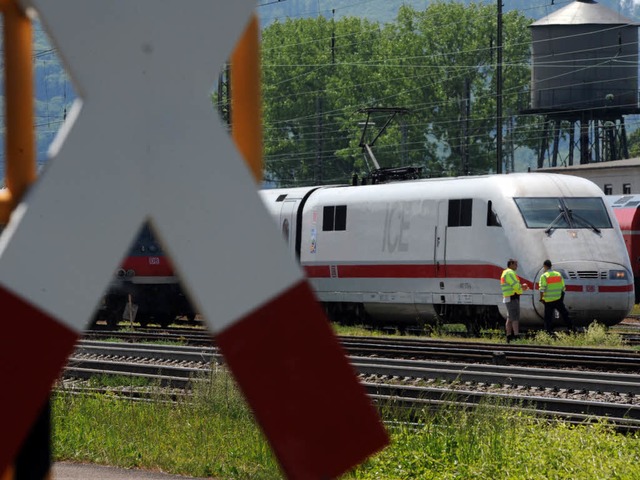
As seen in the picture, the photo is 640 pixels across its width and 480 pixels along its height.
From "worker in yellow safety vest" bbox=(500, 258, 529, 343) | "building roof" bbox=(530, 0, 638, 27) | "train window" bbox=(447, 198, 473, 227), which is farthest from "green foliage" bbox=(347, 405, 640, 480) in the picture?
"building roof" bbox=(530, 0, 638, 27)

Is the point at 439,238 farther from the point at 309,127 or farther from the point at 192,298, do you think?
the point at 309,127

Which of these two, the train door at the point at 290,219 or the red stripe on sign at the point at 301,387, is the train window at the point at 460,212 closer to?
the train door at the point at 290,219

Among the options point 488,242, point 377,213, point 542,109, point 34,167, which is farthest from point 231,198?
point 542,109

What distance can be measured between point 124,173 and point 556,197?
2254 cm

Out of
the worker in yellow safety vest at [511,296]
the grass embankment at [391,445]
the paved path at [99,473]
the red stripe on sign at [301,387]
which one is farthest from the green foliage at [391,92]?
the red stripe on sign at [301,387]

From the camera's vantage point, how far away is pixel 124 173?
1.83 m

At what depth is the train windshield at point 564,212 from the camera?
23250 mm

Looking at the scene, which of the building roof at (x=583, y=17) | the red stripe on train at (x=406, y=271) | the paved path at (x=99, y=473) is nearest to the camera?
the paved path at (x=99, y=473)

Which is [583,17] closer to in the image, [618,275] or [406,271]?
[406,271]

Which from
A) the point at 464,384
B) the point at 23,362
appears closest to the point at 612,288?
the point at 464,384

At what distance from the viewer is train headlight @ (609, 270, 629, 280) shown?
23.1 metres

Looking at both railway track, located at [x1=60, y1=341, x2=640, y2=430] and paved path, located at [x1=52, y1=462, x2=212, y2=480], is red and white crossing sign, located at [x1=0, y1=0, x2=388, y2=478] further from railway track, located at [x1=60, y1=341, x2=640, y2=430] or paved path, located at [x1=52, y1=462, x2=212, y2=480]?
railway track, located at [x1=60, y1=341, x2=640, y2=430]

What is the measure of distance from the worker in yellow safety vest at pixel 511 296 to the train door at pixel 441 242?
1.86m

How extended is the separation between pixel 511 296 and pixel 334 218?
5543 millimetres
